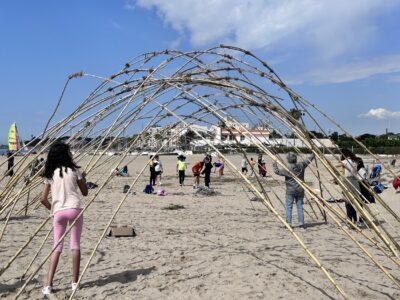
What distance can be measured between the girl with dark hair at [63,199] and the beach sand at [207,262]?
14.1 inches

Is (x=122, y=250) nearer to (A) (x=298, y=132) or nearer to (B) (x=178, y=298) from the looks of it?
(B) (x=178, y=298)

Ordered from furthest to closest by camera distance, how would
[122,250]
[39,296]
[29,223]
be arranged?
[29,223], [122,250], [39,296]

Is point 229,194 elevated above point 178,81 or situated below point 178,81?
below

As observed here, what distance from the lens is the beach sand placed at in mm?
4312

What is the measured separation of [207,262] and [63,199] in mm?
2106

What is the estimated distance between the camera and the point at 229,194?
13734 mm

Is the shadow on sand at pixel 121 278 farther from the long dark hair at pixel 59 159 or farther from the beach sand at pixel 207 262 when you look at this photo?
the long dark hair at pixel 59 159

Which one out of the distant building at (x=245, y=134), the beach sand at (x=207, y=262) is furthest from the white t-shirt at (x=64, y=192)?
the distant building at (x=245, y=134)

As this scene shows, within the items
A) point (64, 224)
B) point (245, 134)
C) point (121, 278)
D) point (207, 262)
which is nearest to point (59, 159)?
point (64, 224)

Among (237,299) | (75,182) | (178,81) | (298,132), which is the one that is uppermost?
(178,81)

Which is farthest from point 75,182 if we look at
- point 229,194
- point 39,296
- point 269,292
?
point 229,194

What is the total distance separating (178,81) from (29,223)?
495cm

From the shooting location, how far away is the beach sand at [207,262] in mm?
4312

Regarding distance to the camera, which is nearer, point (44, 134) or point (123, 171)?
point (44, 134)
